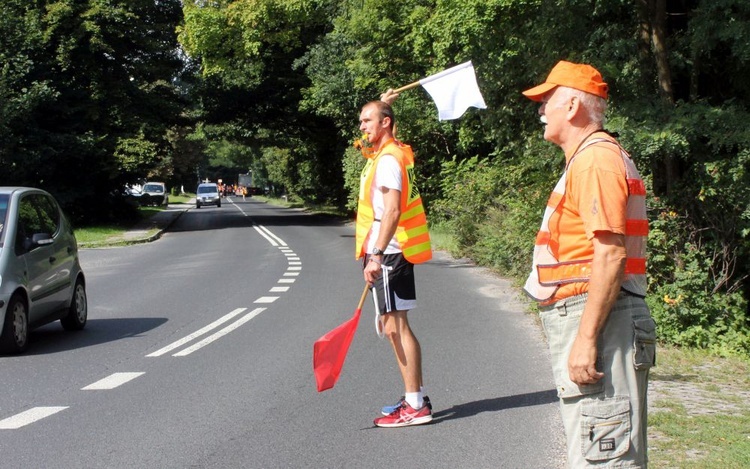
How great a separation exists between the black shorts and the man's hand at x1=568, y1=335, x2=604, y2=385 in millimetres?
2924

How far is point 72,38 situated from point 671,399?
32.8 m

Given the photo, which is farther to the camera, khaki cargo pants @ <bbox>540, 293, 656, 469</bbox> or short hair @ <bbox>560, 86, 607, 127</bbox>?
short hair @ <bbox>560, 86, 607, 127</bbox>

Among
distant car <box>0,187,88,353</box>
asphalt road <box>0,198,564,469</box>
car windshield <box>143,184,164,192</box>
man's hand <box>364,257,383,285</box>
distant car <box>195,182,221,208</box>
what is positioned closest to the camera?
asphalt road <box>0,198,564,469</box>

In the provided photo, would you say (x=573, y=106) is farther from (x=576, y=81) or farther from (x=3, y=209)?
(x=3, y=209)

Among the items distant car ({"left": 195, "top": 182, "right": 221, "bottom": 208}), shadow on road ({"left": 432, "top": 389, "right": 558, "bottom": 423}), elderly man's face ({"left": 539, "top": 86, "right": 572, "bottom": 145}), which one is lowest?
distant car ({"left": 195, "top": 182, "right": 221, "bottom": 208})

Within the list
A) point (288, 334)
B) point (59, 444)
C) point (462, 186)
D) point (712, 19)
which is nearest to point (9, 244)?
point (288, 334)

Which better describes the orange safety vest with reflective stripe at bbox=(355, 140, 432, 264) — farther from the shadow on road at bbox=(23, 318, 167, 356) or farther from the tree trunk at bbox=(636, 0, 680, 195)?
the tree trunk at bbox=(636, 0, 680, 195)

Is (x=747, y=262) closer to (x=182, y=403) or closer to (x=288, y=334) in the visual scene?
(x=288, y=334)

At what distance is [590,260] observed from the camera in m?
3.56

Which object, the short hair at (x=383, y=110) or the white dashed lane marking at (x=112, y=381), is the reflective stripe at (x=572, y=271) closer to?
the short hair at (x=383, y=110)

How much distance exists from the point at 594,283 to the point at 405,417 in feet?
10.9

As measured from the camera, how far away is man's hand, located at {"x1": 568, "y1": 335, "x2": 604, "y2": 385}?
3.40m

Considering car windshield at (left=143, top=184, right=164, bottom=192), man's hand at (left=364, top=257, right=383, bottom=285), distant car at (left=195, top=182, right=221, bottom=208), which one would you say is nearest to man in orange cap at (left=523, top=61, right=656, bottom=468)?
man's hand at (left=364, top=257, right=383, bottom=285)

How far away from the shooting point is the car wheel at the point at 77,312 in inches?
442
